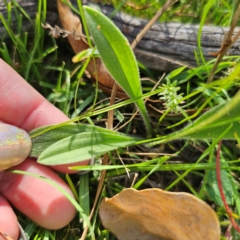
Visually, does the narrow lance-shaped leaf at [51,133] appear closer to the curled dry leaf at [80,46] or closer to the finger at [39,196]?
the finger at [39,196]

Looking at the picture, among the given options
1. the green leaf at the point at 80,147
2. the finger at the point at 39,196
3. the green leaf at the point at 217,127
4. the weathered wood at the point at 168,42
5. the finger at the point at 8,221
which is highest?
→ the weathered wood at the point at 168,42

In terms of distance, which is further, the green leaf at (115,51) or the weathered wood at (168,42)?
the weathered wood at (168,42)

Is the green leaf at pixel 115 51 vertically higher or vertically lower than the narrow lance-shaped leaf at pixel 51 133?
higher

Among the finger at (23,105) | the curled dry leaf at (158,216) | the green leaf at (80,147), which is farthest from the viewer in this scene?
the finger at (23,105)

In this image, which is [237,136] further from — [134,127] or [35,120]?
[35,120]

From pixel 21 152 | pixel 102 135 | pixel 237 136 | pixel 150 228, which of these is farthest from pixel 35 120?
pixel 237 136

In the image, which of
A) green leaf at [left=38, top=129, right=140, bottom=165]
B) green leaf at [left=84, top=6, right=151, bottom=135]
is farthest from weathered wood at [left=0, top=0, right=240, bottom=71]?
green leaf at [left=38, top=129, right=140, bottom=165]

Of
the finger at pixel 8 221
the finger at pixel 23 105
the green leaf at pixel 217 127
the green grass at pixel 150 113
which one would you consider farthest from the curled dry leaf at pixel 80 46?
the finger at pixel 8 221
